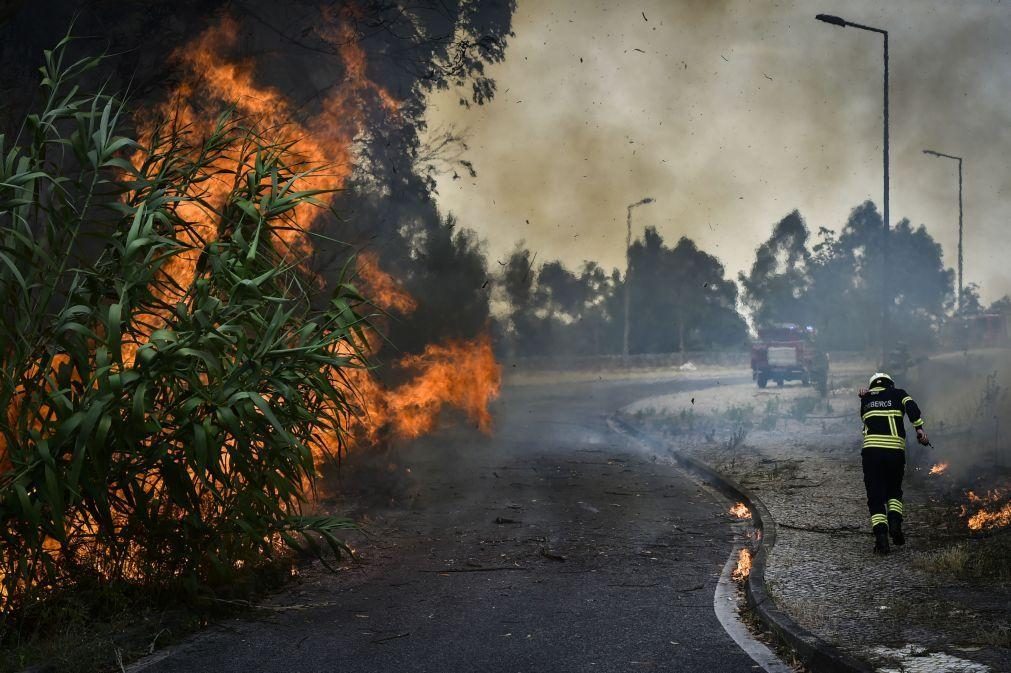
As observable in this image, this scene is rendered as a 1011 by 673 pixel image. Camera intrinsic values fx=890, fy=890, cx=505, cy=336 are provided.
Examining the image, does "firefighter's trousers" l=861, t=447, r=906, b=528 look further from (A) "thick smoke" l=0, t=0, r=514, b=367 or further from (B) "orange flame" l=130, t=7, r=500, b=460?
(A) "thick smoke" l=0, t=0, r=514, b=367

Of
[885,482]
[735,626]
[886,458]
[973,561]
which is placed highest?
[886,458]

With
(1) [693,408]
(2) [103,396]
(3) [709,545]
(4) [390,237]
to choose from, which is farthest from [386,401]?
(1) [693,408]

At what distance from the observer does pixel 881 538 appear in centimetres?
817

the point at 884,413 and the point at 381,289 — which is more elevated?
the point at 381,289

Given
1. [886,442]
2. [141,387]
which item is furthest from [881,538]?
[141,387]

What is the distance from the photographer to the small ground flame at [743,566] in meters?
7.86

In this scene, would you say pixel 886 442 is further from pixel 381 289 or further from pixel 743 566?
pixel 381 289

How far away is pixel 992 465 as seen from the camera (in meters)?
11.5

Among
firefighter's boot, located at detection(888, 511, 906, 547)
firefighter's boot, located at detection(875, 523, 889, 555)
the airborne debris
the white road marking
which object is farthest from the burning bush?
firefighter's boot, located at detection(888, 511, 906, 547)

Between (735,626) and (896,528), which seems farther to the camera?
(896,528)

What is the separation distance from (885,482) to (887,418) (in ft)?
2.07

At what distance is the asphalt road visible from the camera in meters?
5.74

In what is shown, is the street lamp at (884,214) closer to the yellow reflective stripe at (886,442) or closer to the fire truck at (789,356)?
the fire truck at (789,356)

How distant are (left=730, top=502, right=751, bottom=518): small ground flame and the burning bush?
5.95m
